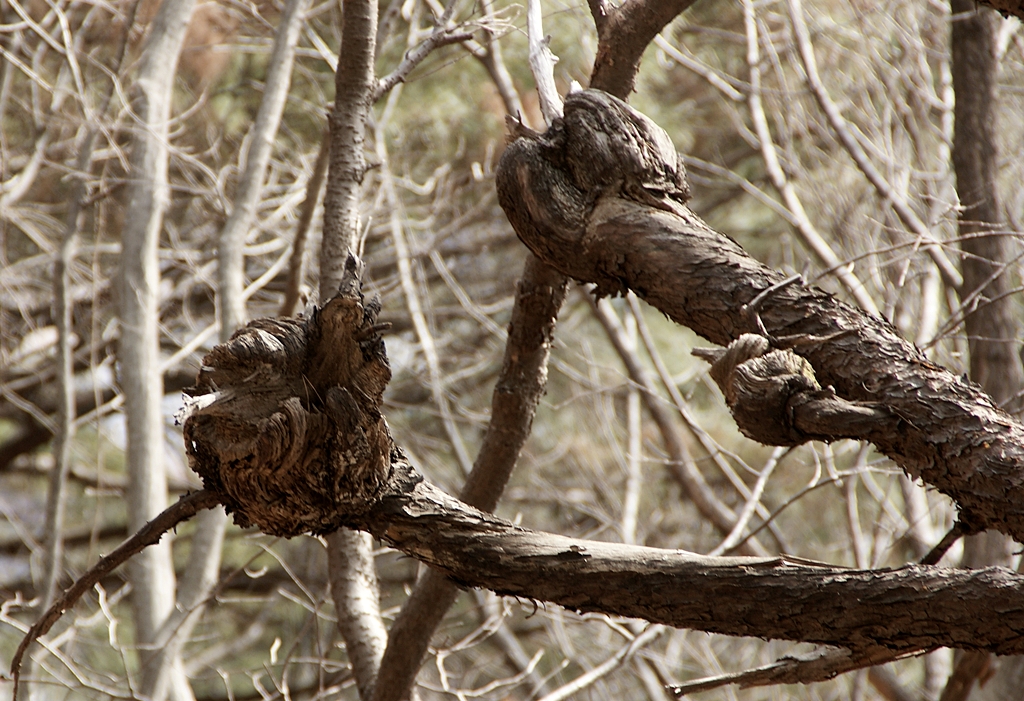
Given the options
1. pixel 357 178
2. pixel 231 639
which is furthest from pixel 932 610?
pixel 231 639

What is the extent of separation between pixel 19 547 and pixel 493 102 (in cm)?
404

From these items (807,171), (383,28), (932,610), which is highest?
(807,171)

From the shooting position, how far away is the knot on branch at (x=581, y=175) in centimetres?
162

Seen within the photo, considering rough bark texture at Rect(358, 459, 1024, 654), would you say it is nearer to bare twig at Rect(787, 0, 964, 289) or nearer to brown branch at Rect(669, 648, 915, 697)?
brown branch at Rect(669, 648, 915, 697)

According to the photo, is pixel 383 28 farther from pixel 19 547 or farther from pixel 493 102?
pixel 19 547

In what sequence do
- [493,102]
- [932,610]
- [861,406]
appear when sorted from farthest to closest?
[493,102], [861,406], [932,610]

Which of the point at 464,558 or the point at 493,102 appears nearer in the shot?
the point at 464,558

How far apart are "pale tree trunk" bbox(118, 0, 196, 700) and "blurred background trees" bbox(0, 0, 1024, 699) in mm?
12

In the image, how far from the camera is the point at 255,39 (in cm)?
526

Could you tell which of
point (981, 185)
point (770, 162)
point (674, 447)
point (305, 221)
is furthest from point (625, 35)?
point (674, 447)

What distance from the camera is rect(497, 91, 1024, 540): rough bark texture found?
1358 mm

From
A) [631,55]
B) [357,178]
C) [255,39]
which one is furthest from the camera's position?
[255,39]

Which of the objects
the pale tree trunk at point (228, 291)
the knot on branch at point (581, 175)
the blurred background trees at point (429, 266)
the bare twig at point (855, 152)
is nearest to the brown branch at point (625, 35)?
the knot on branch at point (581, 175)

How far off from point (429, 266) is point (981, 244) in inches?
141
